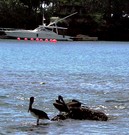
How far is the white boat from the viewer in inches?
5742

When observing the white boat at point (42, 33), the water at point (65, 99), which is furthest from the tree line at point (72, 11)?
the water at point (65, 99)

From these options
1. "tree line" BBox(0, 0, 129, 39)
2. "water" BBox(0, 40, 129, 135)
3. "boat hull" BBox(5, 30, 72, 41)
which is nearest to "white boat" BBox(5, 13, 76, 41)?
"boat hull" BBox(5, 30, 72, 41)

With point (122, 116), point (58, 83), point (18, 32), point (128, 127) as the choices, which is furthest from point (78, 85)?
point (18, 32)

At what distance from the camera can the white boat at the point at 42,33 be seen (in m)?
146

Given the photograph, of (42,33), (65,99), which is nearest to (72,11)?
(42,33)

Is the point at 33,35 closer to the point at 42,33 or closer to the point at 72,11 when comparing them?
the point at 42,33

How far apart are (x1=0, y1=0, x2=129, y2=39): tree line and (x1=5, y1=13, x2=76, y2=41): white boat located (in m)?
4.31

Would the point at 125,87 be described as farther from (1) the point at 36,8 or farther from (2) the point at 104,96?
(1) the point at 36,8

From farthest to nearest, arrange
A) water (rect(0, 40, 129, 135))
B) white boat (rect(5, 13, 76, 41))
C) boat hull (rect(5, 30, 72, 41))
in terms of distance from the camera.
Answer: white boat (rect(5, 13, 76, 41)) < boat hull (rect(5, 30, 72, 41)) < water (rect(0, 40, 129, 135))

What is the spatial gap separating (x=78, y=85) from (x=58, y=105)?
15.1 metres

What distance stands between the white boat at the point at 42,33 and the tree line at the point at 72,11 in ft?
14.1

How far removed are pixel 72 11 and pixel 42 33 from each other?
11903 millimetres

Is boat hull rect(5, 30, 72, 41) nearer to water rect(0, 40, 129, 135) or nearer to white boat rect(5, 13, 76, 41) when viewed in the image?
white boat rect(5, 13, 76, 41)

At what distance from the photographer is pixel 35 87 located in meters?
36.2
